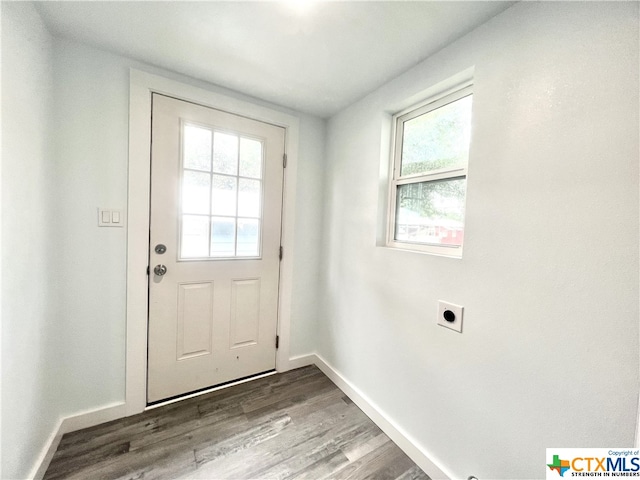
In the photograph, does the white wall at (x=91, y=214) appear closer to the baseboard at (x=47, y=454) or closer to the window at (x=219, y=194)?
the baseboard at (x=47, y=454)

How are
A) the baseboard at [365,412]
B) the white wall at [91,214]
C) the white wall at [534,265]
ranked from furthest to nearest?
the white wall at [91,214] < the baseboard at [365,412] < the white wall at [534,265]

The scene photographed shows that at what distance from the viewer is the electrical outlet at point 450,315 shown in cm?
118

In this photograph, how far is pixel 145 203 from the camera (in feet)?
5.06

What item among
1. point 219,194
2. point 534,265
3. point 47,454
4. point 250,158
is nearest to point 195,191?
point 219,194

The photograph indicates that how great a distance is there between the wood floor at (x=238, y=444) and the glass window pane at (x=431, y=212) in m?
1.26

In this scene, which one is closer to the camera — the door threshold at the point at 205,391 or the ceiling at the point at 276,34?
the ceiling at the point at 276,34

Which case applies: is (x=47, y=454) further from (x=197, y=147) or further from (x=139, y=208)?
(x=197, y=147)

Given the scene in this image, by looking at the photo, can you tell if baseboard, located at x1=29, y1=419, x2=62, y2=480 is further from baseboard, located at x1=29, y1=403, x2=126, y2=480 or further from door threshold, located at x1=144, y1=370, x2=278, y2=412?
door threshold, located at x1=144, y1=370, x2=278, y2=412

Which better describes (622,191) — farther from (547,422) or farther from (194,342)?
(194,342)

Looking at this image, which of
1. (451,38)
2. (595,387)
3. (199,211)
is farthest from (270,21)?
(595,387)

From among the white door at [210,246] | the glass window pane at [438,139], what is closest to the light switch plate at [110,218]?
the white door at [210,246]

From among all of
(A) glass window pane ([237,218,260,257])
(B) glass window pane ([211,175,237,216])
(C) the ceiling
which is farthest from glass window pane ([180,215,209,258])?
(C) the ceiling

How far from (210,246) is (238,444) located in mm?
1240

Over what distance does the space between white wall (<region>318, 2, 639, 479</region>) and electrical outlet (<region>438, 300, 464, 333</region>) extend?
0.03 meters
